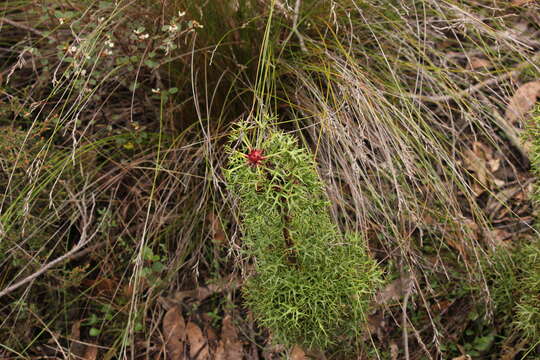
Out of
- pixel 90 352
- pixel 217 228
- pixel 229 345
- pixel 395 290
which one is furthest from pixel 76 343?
pixel 395 290

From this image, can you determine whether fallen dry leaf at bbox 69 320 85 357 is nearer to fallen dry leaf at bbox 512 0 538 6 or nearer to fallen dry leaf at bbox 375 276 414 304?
fallen dry leaf at bbox 375 276 414 304

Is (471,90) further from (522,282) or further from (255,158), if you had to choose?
(255,158)

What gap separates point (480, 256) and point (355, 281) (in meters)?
0.84

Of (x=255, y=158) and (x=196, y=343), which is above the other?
(x=255, y=158)

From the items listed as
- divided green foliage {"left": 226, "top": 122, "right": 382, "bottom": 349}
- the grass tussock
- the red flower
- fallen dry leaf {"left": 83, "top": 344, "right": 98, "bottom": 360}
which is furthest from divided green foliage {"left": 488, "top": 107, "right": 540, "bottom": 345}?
fallen dry leaf {"left": 83, "top": 344, "right": 98, "bottom": 360}

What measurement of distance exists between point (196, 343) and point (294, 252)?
93 centimetres

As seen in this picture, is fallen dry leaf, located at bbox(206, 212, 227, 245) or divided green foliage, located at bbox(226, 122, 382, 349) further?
fallen dry leaf, located at bbox(206, 212, 227, 245)

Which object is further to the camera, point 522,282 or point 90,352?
point 90,352

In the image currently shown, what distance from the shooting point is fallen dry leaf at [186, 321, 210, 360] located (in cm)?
239

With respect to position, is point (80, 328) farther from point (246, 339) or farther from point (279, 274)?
point (279, 274)

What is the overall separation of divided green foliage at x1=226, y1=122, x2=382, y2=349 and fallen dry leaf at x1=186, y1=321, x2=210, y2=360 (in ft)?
2.16

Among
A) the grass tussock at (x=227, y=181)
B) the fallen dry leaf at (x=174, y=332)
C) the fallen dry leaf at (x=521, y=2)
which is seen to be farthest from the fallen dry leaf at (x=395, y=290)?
the fallen dry leaf at (x=521, y=2)

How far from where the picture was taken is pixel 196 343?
2.42 m

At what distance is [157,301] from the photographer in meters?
2.47
